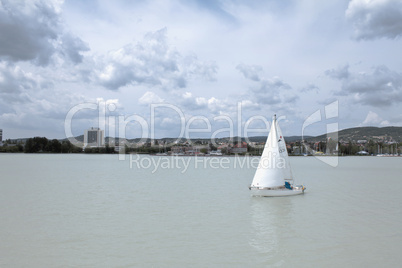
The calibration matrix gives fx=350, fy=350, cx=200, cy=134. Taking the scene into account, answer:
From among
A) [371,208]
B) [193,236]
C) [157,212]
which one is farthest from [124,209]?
[371,208]

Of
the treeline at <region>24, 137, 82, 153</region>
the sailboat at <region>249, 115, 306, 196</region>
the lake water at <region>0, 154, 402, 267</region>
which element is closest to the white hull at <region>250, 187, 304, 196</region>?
the sailboat at <region>249, 115, 306, 196</region>

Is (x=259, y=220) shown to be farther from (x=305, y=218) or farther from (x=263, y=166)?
(x=263, y=166)

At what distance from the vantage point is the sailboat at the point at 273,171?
28875 mm

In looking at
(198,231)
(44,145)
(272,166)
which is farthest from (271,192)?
(44,145)

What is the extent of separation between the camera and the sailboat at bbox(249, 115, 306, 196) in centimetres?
2888

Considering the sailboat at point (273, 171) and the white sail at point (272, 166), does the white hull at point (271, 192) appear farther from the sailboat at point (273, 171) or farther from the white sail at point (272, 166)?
the white sail at point (272, 166)

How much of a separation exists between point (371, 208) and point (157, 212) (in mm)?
15237

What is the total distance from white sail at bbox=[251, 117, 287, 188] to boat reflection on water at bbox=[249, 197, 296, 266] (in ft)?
4.87

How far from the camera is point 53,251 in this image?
45.8 ft

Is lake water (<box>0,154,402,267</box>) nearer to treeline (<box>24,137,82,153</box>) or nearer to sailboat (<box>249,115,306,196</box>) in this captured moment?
sailboat (<box>249,115,306,196</box>)

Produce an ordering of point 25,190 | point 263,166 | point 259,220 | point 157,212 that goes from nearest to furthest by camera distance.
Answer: point 259,220 < point 157,212 < point 263,166 < point 25,190

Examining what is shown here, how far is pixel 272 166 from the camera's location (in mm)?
28922

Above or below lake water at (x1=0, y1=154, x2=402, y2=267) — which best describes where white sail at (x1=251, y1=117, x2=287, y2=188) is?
above

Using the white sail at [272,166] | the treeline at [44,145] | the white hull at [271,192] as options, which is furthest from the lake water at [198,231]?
the treeline at [44,145]
